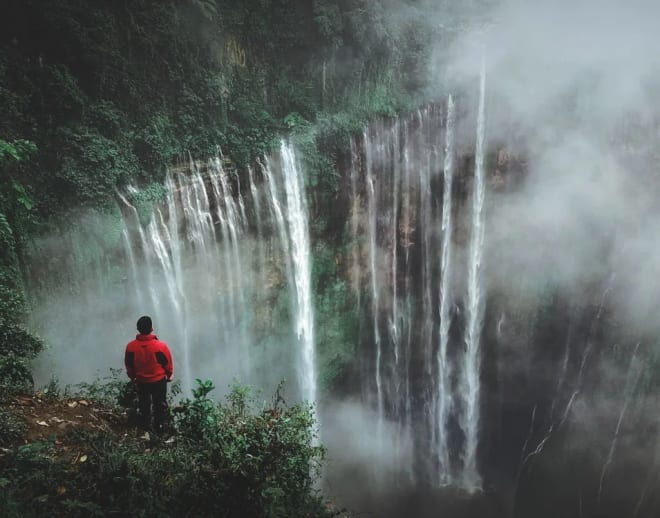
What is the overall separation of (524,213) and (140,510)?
14.5 metres

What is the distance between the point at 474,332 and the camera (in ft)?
50.5

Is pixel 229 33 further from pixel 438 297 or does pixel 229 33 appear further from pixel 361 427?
pixel 361 427

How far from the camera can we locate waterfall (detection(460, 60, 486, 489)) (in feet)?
48.5

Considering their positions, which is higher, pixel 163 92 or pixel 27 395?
pixel 163 92

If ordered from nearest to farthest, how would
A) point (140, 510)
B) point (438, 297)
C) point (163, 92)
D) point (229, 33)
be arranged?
1. point (140, 510)
2. point (163, 92)
3. point (229, 33)
4. point (438, 297)

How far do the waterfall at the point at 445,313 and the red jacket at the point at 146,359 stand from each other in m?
11.7

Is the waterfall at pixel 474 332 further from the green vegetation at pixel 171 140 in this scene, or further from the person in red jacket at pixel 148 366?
the person in red jacket at pixel 148 366

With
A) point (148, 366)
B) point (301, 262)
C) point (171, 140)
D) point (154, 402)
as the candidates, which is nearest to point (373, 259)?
point (301, 262)

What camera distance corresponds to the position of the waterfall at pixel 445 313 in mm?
14311

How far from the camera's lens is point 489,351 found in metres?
15.6

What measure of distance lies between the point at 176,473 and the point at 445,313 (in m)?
12.4

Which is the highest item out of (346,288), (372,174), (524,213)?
(372,174)

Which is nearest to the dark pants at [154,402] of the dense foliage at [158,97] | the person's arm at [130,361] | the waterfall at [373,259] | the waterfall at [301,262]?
the person's arm at [130,361]

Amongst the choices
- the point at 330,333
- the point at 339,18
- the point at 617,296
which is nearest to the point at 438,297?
the point at 330,333
